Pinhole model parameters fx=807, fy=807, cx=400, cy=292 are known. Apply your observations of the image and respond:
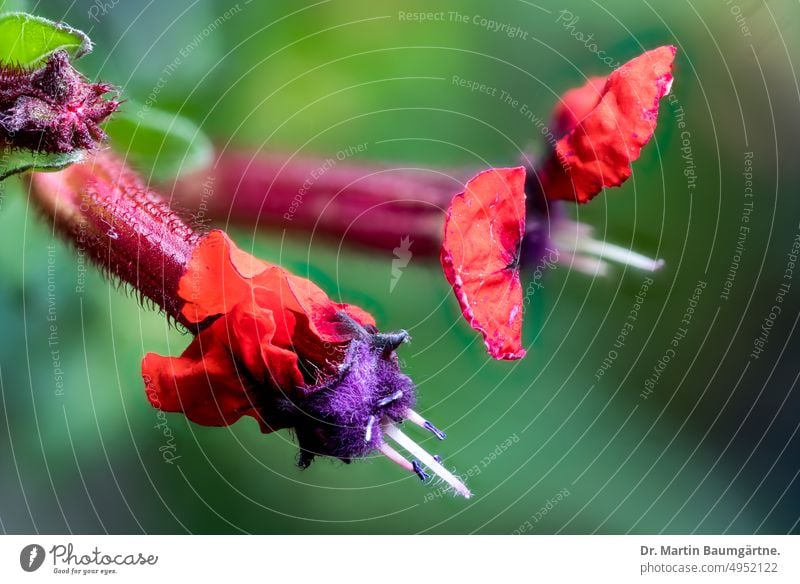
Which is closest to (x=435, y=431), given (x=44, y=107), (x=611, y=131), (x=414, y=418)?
(x=414, y=418)

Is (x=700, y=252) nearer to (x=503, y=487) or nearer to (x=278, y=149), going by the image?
(x=503, y=487)

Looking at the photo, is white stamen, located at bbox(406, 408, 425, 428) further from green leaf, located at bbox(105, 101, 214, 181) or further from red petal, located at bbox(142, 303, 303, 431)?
green leaf, located at bbox(105, 101, 214, 181)

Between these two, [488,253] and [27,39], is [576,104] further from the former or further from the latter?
[27,39]

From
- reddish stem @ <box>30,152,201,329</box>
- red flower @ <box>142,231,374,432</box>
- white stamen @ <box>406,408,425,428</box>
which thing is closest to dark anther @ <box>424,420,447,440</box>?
white stamen @ <box>406,408,425,428</box>

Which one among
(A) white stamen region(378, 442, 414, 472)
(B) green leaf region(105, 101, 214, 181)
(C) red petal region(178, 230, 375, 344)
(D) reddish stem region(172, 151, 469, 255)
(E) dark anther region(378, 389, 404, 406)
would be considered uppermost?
(B) green leaf region(105, 101, 214, 181)

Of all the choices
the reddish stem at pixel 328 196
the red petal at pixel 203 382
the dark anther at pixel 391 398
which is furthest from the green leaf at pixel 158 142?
the dark anther at pixel 391 398

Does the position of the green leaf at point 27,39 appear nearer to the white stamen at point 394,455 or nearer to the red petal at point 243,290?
the red petal at point 243,290
